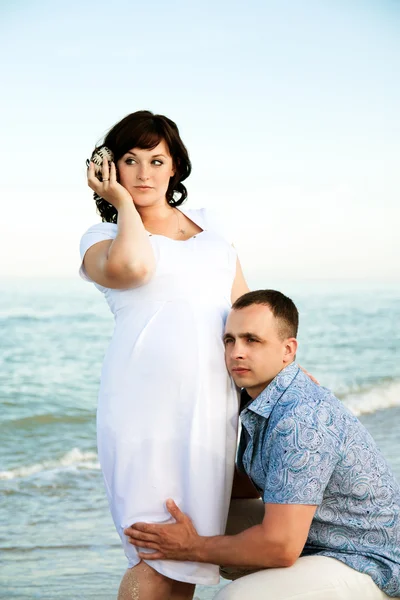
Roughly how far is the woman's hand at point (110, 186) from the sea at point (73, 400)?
212 centimetres

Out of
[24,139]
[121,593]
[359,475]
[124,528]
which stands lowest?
[121,593]

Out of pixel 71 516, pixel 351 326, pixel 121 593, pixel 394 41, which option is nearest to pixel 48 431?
pixel 71 516

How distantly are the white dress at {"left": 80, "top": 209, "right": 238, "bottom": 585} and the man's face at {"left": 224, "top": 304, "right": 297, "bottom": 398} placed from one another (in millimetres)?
117

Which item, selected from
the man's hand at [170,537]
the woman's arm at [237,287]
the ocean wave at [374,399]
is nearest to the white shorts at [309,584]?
the man's hand at [170,537]

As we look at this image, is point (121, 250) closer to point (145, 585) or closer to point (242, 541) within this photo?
point (242, 541)

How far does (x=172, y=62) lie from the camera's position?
17812mm

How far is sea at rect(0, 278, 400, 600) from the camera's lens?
493 centimetres

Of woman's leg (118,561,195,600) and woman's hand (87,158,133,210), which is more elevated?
woman's hand (87,158,133,210)

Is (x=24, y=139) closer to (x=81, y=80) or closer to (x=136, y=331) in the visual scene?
(x=81, y=80)

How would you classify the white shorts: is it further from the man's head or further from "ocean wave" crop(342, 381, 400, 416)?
"ocean wave" crop(342, 381, 400, 416)

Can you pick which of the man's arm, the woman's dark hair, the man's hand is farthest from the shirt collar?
the woman's dark hair

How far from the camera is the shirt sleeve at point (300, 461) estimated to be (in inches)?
96.3

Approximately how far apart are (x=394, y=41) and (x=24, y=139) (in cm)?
807

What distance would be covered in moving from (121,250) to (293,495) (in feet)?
2.89
